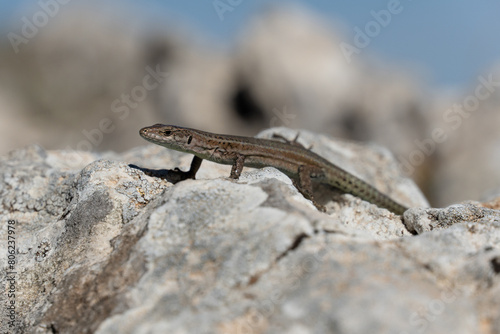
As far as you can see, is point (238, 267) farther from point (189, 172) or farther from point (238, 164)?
point (238, 164)

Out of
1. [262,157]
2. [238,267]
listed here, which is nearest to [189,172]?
[262,157]

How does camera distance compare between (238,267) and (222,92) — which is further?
(222,92)

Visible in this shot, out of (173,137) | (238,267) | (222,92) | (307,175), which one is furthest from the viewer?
(222,92)

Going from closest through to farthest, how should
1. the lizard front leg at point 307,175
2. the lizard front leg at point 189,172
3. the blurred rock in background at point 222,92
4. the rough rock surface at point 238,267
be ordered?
1. the rough rock surface at point 238,267
2. the lizard front leg at point 189,172
3. the lizard front leg at point 307,175
4. the blurred rock in background at point 222,92

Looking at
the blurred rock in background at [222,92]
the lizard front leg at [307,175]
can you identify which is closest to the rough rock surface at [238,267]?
the lizard front leg at [307,175]

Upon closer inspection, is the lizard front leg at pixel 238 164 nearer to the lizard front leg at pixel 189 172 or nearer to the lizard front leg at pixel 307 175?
the lizard front leg at pixel 189 172

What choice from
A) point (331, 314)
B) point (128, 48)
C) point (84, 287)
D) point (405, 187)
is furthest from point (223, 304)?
point (128, 48)
